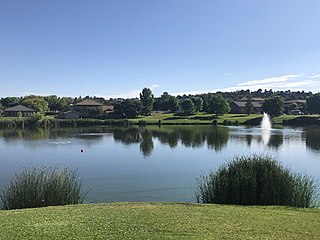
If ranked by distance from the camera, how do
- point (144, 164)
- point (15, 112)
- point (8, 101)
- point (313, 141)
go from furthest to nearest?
point (8, 101), point (15, 112), point (313, 141), point (144, 164)

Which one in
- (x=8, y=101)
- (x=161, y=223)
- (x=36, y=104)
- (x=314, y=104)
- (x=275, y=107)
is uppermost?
(x=8, y=101)

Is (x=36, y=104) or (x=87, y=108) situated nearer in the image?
(x=87, y=108)

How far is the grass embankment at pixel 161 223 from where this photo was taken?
26.9 ft

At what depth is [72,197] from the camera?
1451cm

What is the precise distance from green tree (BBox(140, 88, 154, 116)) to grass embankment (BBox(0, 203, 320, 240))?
340 feet

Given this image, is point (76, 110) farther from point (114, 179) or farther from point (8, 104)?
point (114, 179)

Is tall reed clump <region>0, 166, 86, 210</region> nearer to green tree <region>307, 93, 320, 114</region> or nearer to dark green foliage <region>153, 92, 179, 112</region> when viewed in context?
green tree <region>307, 93, 320, 114</region>

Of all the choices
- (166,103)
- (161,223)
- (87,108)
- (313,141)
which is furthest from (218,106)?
(161,223)

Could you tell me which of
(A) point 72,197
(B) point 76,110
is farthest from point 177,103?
(A) point 72,197

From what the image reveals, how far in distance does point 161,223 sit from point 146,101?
112 meters

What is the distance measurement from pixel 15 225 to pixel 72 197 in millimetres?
5563

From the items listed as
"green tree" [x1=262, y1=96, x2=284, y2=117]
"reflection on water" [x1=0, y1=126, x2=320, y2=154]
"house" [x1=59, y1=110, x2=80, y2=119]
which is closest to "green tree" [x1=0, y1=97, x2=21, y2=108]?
"house" [x1=59, y1=110, x2=80, y2=119]

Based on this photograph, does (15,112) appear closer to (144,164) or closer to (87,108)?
(87,108)

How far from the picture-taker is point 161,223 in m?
9.20
